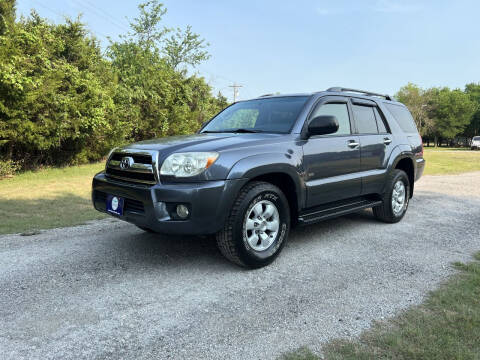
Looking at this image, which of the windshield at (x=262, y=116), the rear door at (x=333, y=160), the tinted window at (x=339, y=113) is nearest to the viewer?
the rear door at (x=333, y=160)

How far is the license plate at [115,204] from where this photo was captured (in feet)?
11.8

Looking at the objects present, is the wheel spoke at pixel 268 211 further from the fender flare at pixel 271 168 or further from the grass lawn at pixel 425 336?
the grass lawn at pixel 425 336

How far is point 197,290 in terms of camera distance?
3170mm

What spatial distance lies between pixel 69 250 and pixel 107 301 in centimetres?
160

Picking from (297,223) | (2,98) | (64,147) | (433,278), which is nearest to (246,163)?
(297,223)

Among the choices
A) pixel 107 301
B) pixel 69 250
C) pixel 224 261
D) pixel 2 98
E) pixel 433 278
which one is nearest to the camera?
pixel 107 301

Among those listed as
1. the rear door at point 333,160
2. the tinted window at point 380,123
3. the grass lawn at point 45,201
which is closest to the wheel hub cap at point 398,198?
the tinted window at point 380,123

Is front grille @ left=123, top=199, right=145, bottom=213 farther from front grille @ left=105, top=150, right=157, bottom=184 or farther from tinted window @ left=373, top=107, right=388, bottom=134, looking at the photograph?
tinted window @ left=373, top=107, right=388, bottom=134

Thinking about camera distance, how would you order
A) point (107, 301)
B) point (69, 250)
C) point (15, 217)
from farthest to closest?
point (15, 217) < point (69, 250) < point (107, 301)

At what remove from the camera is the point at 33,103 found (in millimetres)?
10727

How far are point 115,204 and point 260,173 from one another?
148 cm

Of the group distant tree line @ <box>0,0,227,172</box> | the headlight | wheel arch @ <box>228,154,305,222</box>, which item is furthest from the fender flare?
distant tree line @ <box>0,0,227,172</box>

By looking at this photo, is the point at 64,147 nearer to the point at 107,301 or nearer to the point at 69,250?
the point at 69,250

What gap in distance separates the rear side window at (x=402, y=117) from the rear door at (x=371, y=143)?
0.47m
